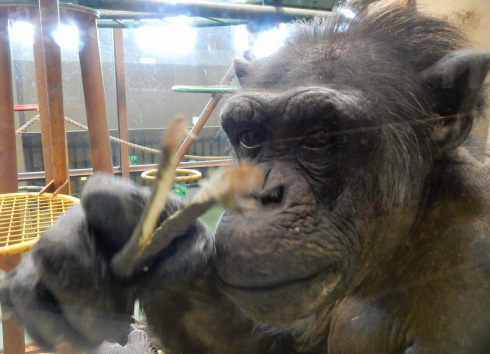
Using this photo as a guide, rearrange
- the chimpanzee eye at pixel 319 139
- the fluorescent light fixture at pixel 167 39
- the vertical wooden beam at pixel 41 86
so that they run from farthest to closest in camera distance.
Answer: the vertical wooden beam at pixel 41 86
the fluorescent light fixture at pixel 167 39
the chimpanzee eye at pixel 319 139

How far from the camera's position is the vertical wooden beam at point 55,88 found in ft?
4.74

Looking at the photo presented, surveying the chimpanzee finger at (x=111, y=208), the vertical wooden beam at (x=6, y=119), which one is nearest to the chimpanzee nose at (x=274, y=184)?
the chimpanzee finger at (x=111, y=208)

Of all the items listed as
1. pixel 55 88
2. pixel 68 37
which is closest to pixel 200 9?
pixel 68 37

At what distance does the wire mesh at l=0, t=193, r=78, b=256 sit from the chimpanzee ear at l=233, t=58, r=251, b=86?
2.22 ft

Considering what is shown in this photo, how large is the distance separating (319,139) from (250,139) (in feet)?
0.57

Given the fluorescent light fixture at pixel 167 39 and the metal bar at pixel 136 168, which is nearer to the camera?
the metal bar at pixel 136 168

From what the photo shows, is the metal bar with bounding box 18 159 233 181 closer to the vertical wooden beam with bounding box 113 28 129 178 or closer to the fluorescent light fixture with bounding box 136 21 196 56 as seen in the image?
the vertical wooden beam with bounding box 113 28 129 178

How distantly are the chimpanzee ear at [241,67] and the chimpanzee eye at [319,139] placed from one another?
1.28 ft

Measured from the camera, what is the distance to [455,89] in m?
1.03

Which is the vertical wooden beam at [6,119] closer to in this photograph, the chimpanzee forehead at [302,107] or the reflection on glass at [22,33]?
the reflection on glass at [22,33]

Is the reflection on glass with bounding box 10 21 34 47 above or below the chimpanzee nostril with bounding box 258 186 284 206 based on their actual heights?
above

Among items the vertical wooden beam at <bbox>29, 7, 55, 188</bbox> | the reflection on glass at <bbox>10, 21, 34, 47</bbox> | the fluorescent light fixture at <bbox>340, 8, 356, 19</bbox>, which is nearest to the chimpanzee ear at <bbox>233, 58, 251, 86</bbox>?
the fluorescent light fixture at <bbox>340, 8, 356, 19</bbox>

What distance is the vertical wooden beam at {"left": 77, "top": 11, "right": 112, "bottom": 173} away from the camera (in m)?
1.52

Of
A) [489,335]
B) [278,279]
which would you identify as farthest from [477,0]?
[278,279]
